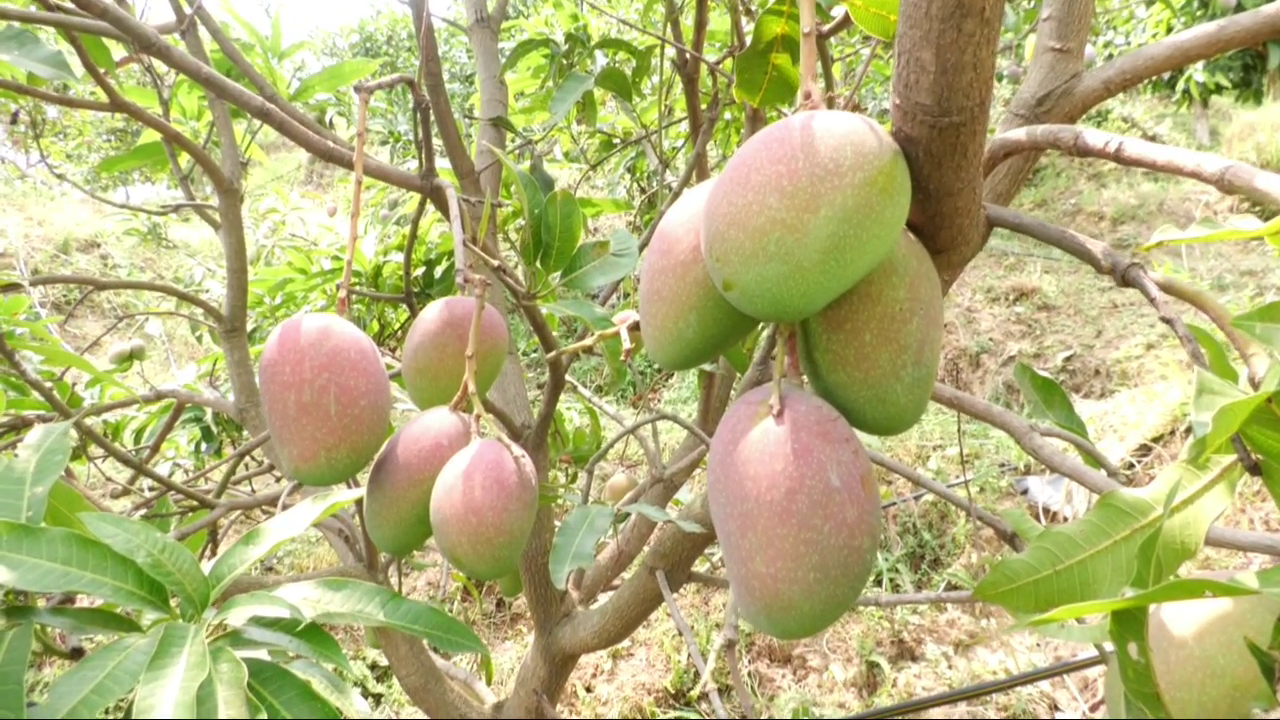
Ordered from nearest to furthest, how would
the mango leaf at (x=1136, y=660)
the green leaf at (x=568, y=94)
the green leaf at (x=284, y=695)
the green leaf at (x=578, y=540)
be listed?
1. the mango leaf at (x=1136, y=660)
2. the green leaf at (x=284, y=695)
3. the green leaf at (x=578, y=540)
4. the green leaf at (x=568, y=94)

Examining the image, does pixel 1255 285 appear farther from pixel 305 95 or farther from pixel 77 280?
pixel 77 280

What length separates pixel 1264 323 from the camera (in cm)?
52

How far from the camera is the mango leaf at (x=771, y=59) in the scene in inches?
29.2

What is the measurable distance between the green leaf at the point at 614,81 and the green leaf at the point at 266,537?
82 cm

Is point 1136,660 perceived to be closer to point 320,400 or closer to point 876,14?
point 876,14

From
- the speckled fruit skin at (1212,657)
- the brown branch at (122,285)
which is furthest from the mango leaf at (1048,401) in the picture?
the brown branch at (122,285)

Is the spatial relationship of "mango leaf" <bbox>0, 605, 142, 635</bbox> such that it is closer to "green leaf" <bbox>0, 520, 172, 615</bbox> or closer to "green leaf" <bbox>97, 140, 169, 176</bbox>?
"green leaf" <bbox>0, 520, 172, 615</bbox>

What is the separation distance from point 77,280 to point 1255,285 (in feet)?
12.3

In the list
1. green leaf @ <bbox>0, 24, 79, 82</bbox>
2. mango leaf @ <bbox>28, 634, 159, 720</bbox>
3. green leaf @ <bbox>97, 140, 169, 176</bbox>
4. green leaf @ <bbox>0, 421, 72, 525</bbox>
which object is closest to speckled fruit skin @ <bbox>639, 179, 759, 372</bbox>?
mango leaf @ <bbox>28, 634, 159, 720</bbox>

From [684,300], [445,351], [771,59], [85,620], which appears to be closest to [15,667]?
[85,620]

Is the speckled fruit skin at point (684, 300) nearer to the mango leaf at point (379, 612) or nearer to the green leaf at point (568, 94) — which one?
the mango leaf at point (379, 612)

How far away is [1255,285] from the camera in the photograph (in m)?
3.14

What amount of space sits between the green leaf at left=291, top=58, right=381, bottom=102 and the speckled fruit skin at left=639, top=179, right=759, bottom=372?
37.6 inches

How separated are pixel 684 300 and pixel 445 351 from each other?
336 millimetres
